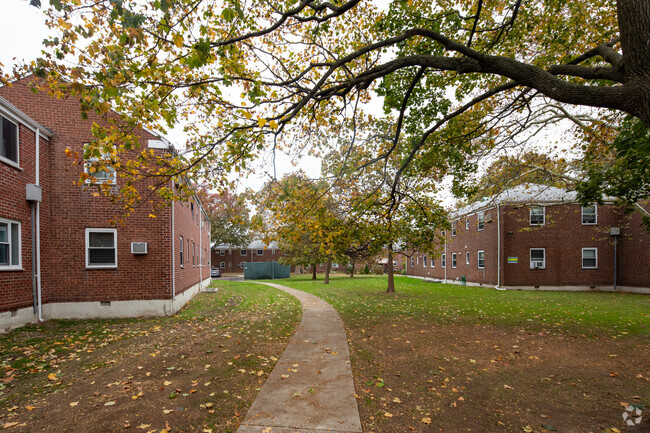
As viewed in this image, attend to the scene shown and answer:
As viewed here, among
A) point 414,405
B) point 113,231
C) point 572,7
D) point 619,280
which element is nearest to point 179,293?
point 113,231

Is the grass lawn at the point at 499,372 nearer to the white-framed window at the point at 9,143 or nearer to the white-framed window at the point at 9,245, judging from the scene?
the white-framed window at the point at 9,245

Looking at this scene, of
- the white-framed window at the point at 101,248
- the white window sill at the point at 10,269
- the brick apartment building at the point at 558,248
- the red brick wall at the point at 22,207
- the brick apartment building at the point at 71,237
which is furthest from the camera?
the brick apartment building at the point at 558,248

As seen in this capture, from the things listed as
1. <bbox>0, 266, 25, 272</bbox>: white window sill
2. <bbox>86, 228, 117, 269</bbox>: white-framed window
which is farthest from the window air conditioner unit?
<bbox>0, 266, 25, 272</bbox>: white window sill

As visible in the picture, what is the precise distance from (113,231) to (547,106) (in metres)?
15.4

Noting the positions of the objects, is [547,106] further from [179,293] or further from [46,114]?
[46,114]

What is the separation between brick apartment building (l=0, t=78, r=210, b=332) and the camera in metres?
9.34

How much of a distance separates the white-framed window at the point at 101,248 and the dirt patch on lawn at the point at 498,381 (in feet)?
27.0

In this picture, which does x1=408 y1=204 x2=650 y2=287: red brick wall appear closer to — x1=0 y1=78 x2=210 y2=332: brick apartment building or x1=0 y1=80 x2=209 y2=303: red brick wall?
x1=0 y1=78 x2=210 y2=332: brick apartment building

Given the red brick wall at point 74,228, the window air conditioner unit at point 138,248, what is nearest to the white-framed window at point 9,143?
the red brick wall at point 74,228

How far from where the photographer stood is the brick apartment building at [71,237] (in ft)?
30.6

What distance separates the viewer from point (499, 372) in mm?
5512

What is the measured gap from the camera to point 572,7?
7.74 metres

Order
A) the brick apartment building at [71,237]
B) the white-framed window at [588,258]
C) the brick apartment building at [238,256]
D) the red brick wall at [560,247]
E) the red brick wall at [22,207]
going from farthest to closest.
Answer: the brick apartment building at [238,256] < the white-framed window at [588,258] < the red brick wall at [560,247] < the brick apartment building at [71,237] < the red brick wall at [22,207]

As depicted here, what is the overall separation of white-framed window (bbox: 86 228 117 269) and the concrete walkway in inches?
283
